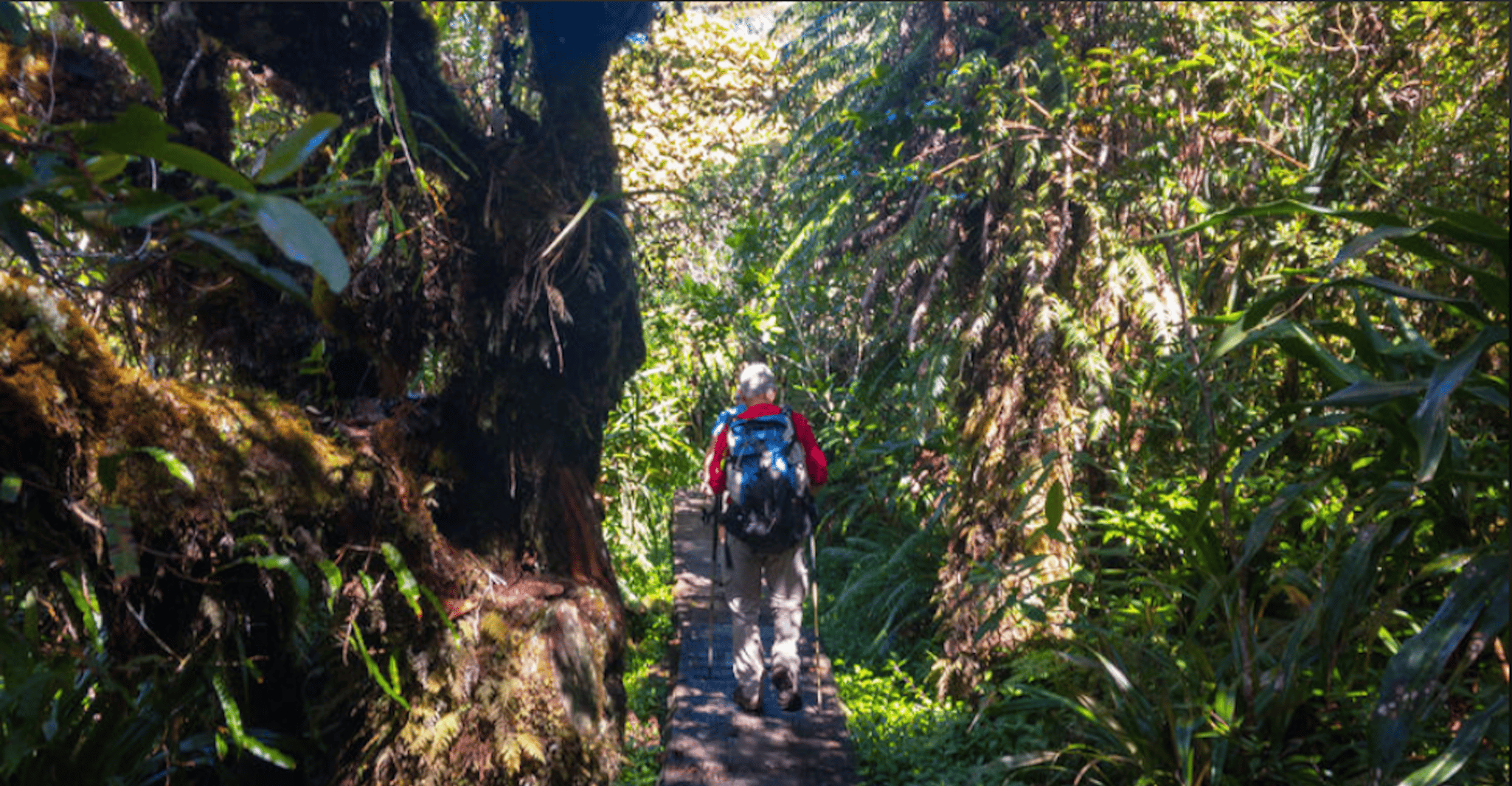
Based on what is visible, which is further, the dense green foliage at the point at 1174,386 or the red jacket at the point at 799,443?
the red jacket at the point at 799,443

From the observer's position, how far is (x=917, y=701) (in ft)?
19.7

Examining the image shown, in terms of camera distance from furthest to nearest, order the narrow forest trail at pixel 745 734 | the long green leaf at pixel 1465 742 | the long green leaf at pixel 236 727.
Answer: the narrow forest trail at pixel 745 734
the long green leaf at pixel 236 727
the long green leaf at pixel 1465 742

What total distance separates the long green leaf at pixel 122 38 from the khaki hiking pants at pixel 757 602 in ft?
13.3

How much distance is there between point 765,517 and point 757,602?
0.58 meters

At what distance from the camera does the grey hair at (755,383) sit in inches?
205

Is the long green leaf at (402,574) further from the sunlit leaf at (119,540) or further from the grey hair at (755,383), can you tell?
the grey hair at (755,383)

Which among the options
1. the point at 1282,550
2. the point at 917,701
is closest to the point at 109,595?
the point at 1282,550

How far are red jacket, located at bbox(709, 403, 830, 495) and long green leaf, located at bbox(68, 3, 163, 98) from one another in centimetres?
386

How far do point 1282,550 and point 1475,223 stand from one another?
207cm

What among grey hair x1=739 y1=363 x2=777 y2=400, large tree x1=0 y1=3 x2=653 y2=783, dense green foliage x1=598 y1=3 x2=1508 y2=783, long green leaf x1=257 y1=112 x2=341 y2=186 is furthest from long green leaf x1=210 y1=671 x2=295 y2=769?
grey hair x1=739 y1=363 x2=777 y2=400

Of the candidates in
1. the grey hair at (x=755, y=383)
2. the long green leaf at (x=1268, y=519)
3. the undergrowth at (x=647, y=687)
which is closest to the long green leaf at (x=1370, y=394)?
the long green leaf at (x=1268, y=519)

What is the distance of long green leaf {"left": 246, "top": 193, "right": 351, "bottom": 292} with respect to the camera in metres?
1.01

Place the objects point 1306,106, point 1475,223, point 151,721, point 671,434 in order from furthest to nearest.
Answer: point 671,434 → point 1306,106 → point 151,721 → point 1475,223

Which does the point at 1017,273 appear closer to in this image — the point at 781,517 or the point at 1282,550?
the point at 781,517
